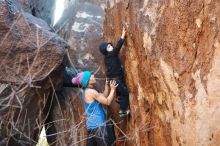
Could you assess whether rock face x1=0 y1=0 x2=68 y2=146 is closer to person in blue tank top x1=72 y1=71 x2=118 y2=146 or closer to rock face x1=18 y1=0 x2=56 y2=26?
person in blue tank top x1=72 y1=71 x2=118 y2=146

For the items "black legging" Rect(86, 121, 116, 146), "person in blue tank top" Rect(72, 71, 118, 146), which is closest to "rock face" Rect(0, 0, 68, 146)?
"person in blue tank top" Rect(72, 71, 118, 146)

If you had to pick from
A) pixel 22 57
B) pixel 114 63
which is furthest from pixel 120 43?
pixel 22 57

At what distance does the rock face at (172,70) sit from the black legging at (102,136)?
0.25m

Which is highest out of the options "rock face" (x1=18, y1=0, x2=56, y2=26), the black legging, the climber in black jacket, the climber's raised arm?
"rock face" (x1=18, y1=0, x2=56, y2=26)

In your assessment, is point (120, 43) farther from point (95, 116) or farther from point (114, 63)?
point (95, 116)

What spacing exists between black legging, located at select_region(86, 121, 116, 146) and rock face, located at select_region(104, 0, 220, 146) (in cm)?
25

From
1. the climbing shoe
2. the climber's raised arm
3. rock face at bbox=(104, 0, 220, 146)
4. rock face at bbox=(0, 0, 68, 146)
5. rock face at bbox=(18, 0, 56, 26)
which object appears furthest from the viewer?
rock face at bbox=(18, 0, 56, 26)

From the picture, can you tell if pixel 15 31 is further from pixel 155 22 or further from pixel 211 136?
pixel 211 136

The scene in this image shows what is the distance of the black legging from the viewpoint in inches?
193

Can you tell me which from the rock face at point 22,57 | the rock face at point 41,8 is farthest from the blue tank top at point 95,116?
the rock face at point 41,8

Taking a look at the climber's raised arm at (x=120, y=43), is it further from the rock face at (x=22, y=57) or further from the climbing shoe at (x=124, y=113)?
the rock face at (x=22, y=57)

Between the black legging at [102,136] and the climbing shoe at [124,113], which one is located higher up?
the climbing shoe at [124,113]

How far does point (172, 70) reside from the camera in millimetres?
3793

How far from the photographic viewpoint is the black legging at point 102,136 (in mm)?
4909
